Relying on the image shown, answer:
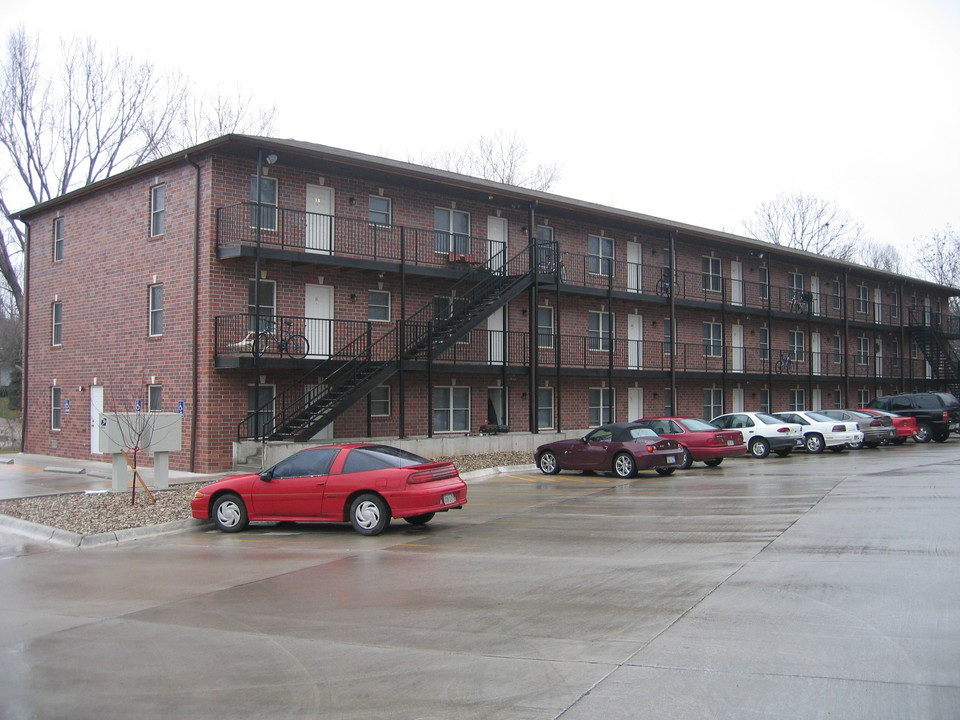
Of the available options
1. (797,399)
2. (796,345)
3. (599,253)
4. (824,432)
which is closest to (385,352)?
(599,253)

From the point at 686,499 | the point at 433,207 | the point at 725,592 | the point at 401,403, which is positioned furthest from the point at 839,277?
the point at 725,592

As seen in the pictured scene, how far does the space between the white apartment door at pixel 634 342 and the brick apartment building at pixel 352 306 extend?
13cm

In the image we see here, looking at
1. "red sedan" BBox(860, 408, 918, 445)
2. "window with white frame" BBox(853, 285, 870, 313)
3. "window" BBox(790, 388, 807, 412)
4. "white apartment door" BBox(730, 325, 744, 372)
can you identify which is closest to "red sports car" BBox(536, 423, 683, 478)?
Result: "red sedan" BBox(860, 408, 918, 445)

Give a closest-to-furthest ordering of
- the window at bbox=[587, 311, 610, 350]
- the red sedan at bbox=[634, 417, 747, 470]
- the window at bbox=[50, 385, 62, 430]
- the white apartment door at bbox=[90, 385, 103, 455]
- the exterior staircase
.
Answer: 1. the exterior staircase
2. the red sedan at bbox=[634, 417, 747, 470]
3. the white apartment door at bbox=[90, 385, 103, 455]
4. the window at bbox=[50, 385, 62, 430]
5. the window at bbox=[587, 311, 610, 350]

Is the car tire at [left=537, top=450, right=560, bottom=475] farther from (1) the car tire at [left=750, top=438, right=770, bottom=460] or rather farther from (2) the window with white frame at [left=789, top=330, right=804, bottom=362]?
(2) the window with white frame at [left=789, top=330, right=804, bottom=362]

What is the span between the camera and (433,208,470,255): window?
1073 inches

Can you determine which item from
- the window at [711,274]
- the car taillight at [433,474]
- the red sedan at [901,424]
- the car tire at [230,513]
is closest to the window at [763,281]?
the window at [711,274]

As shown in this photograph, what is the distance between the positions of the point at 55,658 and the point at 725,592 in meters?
5.87

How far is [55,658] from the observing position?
7.04m

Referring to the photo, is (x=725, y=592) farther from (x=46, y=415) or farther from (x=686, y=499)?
(x=46, y=415)

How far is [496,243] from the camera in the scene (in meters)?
29.0

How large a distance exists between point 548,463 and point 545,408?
7966 mm

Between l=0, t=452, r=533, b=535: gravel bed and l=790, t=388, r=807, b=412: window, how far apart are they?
101 ft

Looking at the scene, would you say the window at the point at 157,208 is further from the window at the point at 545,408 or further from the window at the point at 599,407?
the window at the point at 599,407
